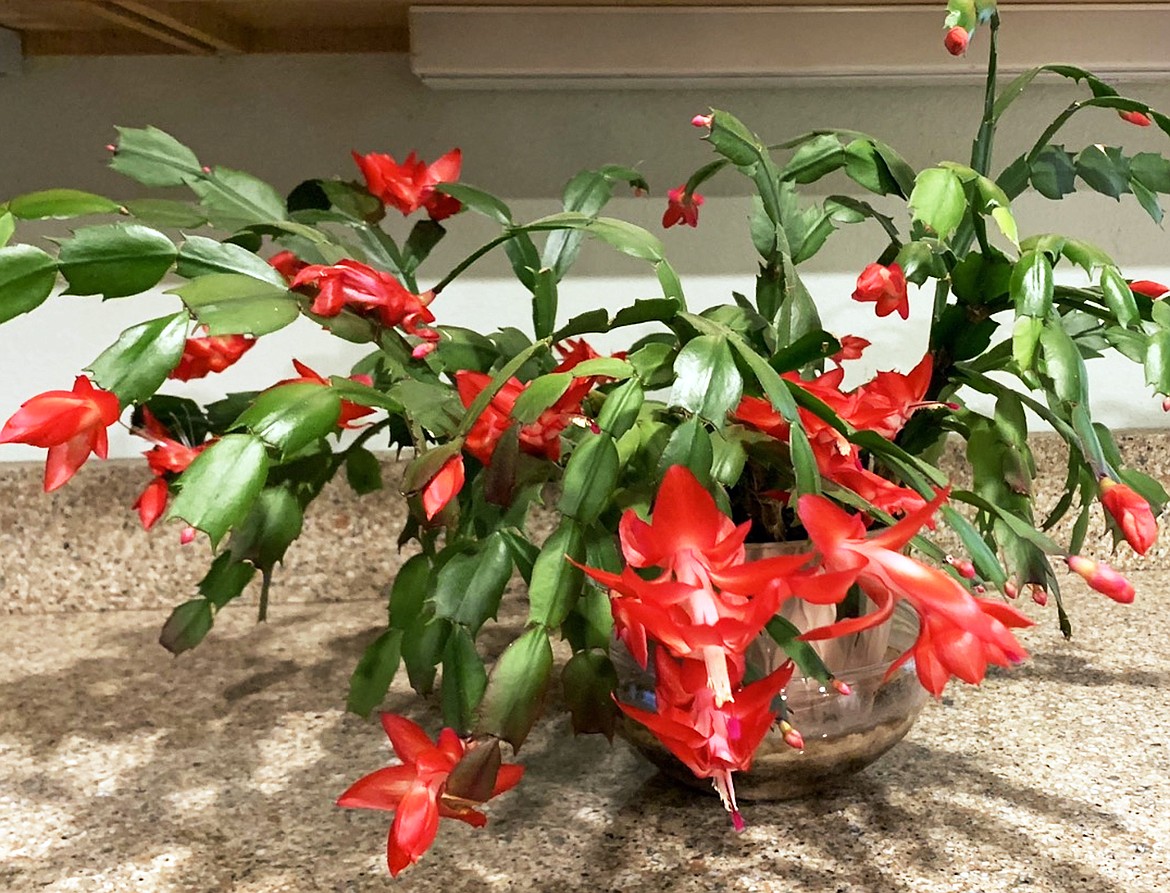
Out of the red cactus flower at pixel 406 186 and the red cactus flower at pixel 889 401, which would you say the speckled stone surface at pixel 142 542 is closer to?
the red cactus flower at pixel 406 186

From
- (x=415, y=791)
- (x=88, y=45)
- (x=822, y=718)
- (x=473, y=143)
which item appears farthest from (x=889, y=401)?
(x=88, y=45)

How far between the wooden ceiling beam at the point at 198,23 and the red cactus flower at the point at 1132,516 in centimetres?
76

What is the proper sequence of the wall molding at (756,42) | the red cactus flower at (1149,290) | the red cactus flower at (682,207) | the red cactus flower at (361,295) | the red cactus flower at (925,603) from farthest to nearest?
1. the wall molding at (756,42)
2. the red cactus flower at (682,207)
3. the red cactus flower at (1149,290)
4. the red cactus flower at (361,295)
5. the red cactus flower at (925,603)

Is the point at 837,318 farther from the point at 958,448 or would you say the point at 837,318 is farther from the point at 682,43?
the point at 682,43

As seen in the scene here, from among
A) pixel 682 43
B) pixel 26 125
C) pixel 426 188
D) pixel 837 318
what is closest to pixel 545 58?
pixel 682 43

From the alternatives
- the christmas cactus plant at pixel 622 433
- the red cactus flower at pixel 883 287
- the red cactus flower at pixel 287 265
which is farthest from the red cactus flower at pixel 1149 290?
the red cactus flower at pixel 287 265

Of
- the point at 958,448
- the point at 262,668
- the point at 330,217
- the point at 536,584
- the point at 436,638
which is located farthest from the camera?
the point at 958,448

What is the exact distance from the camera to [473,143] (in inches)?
35.6

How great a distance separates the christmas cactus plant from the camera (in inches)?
13.2

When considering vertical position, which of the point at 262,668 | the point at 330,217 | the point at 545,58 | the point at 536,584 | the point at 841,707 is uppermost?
the point at 545,58

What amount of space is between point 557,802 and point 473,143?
0.63m

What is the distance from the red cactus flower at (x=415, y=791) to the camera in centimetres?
36

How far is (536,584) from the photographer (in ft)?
1.22

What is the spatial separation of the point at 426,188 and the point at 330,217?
70 millimetres
